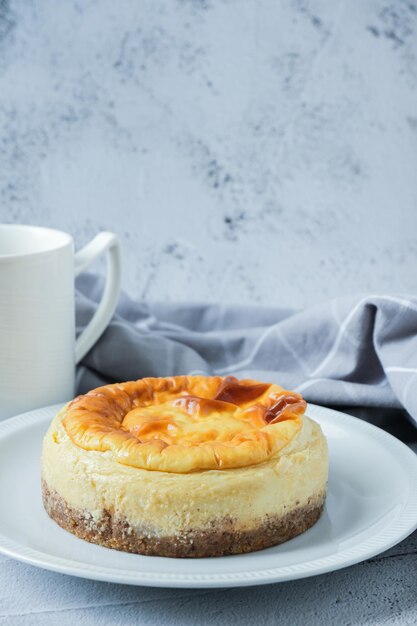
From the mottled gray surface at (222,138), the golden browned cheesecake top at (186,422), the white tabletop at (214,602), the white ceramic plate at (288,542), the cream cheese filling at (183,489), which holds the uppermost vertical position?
the mottled gray surface at (222,138)

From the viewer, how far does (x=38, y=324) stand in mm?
2002

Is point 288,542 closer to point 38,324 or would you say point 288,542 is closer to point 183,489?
point 183,489

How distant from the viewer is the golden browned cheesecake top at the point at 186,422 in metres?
1.47

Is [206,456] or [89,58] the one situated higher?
[89,58]

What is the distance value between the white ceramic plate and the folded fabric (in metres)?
0.16

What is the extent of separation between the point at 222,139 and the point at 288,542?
1690 millimetres

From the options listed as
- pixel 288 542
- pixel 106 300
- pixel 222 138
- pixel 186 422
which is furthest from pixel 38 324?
pixel 222 138

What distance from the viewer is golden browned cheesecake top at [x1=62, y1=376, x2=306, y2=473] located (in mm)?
1472

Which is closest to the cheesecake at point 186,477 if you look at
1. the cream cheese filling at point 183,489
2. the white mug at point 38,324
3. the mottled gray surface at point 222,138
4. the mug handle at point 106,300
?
the cream cheese filling at point 183,489

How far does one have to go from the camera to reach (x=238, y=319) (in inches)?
103

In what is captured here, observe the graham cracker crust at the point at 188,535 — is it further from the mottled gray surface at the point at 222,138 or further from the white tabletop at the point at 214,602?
the mottled gray surface at the point at 222,138

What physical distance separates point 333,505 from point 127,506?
41cm

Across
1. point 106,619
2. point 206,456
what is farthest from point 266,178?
point 106,619

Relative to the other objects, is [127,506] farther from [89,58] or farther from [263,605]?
[89,58]
